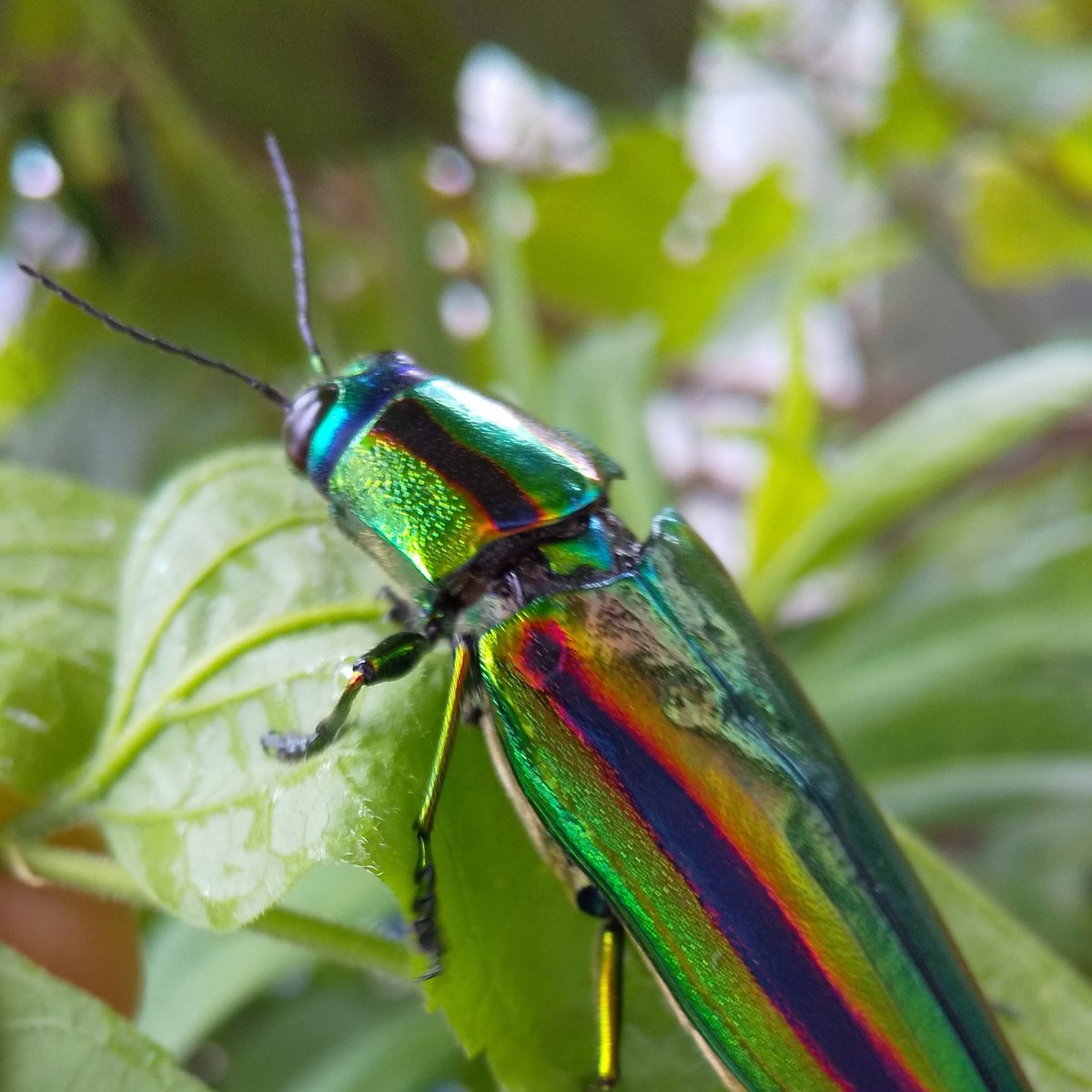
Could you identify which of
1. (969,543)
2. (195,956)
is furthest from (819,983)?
(969,543)

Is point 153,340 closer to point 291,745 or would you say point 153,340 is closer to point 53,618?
point 53,618

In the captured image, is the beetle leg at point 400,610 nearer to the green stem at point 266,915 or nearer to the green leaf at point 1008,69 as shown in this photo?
the green stem at point 266,915

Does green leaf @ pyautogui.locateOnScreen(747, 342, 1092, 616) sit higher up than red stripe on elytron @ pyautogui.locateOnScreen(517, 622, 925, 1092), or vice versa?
green leaf @ pyautogui.locateOnScreen(747, 342, 1092, 616)

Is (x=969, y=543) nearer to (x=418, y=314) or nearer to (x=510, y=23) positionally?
(x=418, y=314)

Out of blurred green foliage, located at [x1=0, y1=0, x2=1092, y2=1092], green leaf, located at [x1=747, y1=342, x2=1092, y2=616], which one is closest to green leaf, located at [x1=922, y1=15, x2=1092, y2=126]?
blurred green foliage, located at [x1=0, y1=0, x2=1092, y2=1092]

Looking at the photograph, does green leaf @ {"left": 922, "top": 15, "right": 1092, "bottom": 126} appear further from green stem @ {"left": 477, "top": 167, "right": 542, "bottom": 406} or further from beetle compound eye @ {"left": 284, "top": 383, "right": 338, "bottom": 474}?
beetle compound eye @ {"left": 284, "top": 383, "right": 338, "bottom": 474}

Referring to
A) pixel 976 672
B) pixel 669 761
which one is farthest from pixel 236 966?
pixel 976 672
